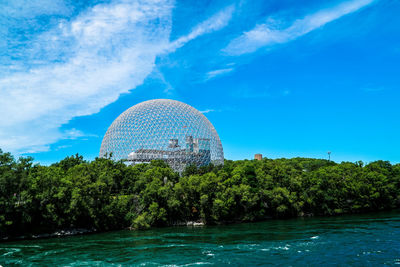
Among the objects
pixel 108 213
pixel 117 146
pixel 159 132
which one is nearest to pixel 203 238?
pixel 108 213

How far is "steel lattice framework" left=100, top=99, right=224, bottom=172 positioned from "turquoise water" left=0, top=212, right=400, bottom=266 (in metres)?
19.4

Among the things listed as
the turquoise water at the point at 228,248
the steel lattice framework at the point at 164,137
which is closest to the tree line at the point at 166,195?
the turquoise water at the point at 228,248

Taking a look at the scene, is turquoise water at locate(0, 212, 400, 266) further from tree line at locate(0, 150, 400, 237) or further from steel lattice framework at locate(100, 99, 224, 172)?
steel lattice framework at locate(100, 99, 224, 172)

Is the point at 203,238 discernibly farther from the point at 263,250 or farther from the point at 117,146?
the point at 117,146

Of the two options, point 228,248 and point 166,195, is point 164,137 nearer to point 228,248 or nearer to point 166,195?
point 166,195

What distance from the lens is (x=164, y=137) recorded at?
1629 inches

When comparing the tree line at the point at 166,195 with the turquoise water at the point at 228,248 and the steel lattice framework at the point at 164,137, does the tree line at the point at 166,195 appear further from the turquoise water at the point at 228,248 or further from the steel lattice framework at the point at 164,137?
the steel lattice framework at the point at 164,137

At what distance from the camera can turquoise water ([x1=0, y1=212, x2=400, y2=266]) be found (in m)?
14.2

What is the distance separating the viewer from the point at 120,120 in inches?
1842

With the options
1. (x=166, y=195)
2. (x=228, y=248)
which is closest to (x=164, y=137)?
(x=166, y=195)

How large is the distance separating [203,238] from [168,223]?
8282 millimetres

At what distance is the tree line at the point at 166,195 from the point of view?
75.9 feet

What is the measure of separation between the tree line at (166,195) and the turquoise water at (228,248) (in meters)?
2.64

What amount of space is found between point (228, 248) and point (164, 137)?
1028 inches
